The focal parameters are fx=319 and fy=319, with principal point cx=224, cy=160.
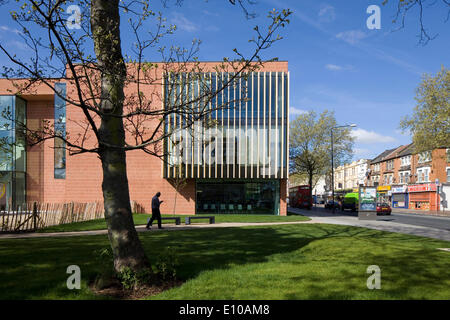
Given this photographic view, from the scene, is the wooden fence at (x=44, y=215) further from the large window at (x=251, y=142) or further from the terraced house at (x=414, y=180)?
the terraced house at (x=414, y=180)

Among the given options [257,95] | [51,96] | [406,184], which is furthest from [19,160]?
[406,184]

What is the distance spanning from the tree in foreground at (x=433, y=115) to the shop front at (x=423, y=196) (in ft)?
59.1

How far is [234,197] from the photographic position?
29.4 metres

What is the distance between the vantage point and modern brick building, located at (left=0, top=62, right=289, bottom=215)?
27.2m

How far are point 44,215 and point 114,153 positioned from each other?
13761 millimetres

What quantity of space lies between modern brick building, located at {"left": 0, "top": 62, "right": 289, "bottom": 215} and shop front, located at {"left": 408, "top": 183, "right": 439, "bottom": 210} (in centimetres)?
2938

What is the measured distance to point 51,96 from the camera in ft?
104

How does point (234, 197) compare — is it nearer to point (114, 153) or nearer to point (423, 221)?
point (423, 221)

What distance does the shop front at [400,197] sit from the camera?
52.9 metres

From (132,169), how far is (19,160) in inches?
466

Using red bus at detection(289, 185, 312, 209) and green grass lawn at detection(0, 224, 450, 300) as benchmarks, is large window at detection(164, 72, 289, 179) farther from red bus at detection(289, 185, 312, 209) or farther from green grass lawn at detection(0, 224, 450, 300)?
red bus at detection(289, 185, 312, 209)

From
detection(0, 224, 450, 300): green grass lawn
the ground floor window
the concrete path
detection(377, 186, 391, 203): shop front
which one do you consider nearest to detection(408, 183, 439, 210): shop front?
detection(377, 186, 391, 203): shop front
